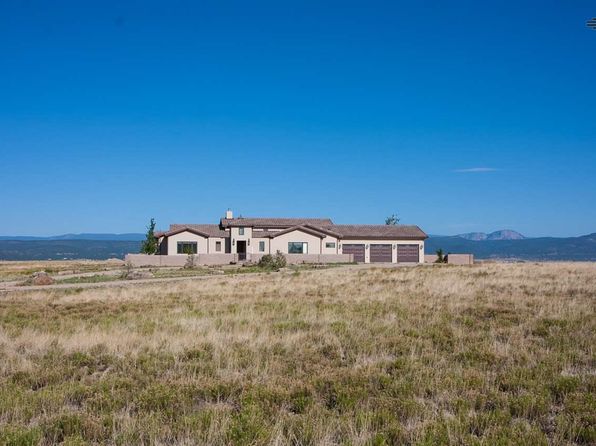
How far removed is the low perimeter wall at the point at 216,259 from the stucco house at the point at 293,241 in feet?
0.39

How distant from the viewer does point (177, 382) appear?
8672 millimetres

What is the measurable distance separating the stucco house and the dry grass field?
148ft

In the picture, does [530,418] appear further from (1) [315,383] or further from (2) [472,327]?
(2) [472,327]

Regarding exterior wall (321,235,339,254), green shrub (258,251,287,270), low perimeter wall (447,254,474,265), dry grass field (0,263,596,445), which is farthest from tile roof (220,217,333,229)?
dry grass field (0,263,596,445)

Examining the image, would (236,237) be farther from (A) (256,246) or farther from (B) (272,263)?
(B) (272,263)

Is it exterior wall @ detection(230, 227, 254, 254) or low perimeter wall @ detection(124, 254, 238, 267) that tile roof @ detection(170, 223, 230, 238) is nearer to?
exterior wall @ detection(230, 227, 254, 254)

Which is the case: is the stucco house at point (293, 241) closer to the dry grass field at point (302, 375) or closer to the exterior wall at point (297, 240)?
the exterior wall at point (297, 240)

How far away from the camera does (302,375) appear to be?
923cm

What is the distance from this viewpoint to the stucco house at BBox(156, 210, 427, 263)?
6303 centimetres

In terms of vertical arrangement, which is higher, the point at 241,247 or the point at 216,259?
the point at 241,247

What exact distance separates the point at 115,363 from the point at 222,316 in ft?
20.1

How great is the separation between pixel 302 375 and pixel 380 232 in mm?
59478

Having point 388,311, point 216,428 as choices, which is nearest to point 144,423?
point 216,428

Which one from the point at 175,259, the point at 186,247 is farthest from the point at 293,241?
the point at 175,259
